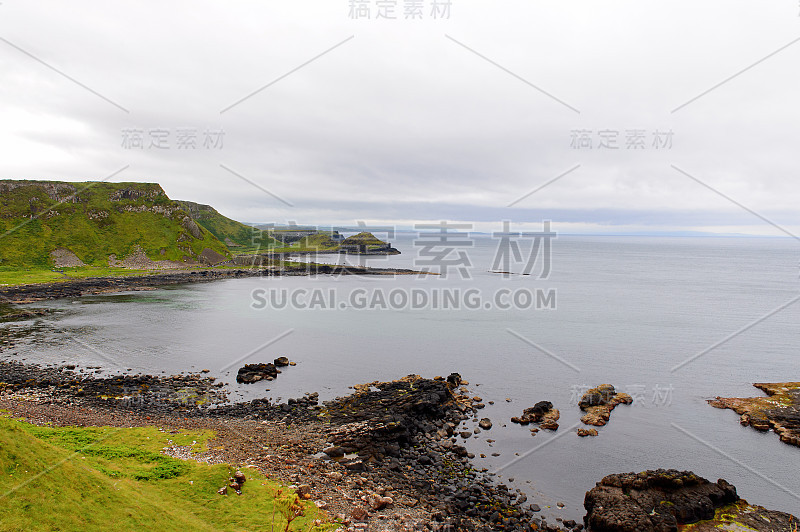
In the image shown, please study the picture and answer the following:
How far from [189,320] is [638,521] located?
68.1 metres

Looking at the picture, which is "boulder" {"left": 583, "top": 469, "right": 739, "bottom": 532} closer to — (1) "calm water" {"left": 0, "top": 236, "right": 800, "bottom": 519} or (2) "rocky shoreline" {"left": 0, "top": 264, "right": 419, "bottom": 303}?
(1) "calm water" {"left": 0, "top": 236, "right": 800, "bottom": 519}

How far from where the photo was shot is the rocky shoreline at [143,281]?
85306 mm

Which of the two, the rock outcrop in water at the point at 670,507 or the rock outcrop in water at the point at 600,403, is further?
the rock outcrop in water at the point at 600,403

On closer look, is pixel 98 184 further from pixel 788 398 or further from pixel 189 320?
pixel 788 398

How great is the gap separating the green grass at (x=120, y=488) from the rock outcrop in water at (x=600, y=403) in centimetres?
2500

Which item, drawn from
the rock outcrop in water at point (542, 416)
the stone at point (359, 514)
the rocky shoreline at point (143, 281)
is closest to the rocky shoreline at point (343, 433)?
the stone at point (359, 514)

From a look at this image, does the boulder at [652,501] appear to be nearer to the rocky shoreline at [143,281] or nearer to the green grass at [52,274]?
the rocky shoreline at [143,281]

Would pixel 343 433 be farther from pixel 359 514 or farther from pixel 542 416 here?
pixel 542 416

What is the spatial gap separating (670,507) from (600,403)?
16343 mm

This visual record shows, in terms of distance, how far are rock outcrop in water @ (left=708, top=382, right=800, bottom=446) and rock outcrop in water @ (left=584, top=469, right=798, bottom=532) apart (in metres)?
14.4

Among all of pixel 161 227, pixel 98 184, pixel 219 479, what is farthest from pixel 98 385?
pixel 98 184

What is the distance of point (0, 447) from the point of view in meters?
13.0

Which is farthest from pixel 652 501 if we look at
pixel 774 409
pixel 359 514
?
pixel 774 409

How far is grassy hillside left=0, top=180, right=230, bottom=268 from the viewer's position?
120500mm
